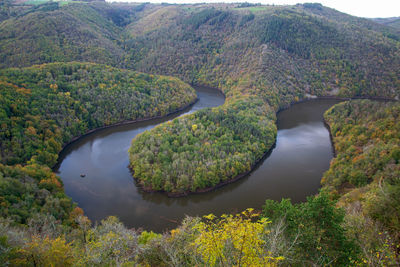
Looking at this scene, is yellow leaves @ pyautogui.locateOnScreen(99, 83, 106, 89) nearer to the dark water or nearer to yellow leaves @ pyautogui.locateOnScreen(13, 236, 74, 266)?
the dark water

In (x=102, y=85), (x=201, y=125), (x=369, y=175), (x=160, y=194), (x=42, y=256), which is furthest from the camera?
(x=102, y=85)

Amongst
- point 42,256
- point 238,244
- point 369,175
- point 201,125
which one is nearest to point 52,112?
point 201,125

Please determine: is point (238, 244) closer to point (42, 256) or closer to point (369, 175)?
point (42, 256)

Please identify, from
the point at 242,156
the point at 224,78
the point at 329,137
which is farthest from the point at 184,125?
the point at 224,78

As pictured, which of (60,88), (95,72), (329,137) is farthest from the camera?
(95,72)

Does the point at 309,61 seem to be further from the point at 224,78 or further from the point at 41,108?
the point at 41,108

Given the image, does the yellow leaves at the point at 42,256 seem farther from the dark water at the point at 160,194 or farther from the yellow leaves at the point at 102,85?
the yellow leaves at the point at 102,85

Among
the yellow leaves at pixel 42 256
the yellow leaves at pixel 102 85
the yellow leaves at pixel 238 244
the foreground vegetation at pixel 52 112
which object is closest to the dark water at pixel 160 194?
the foreground vegetation at pixel 52 112
